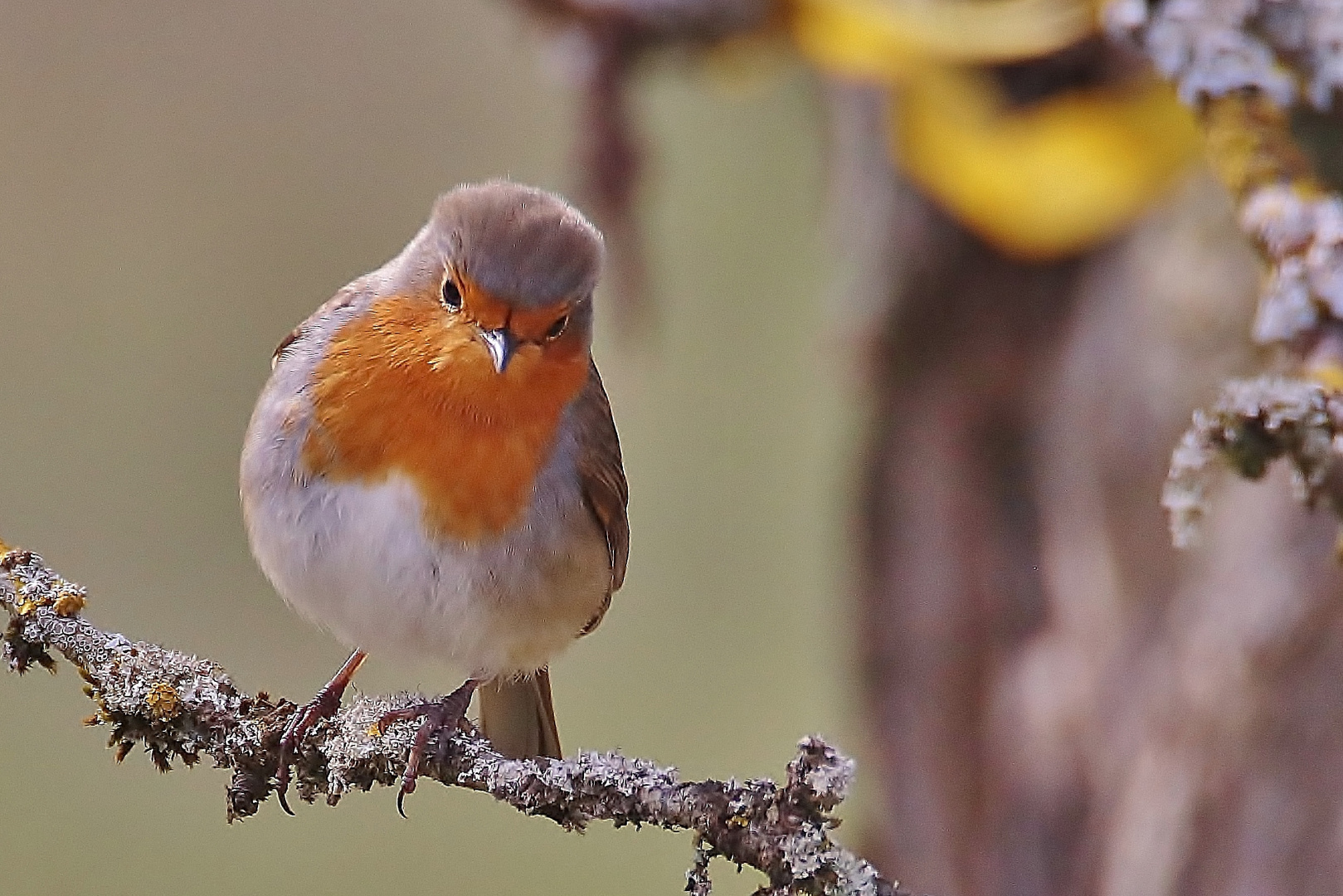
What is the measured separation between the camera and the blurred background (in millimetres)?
3295

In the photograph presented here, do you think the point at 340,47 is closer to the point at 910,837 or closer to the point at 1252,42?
the point at 910,837

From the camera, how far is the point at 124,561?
440cm

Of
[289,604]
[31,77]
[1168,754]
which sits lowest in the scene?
[289,604]

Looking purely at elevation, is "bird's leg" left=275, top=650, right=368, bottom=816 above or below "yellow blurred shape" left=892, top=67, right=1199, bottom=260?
below

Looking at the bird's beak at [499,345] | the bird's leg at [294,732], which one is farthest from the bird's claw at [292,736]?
the bird's beak at [499,345]

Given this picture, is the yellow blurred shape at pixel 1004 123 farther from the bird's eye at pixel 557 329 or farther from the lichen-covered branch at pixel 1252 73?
the bird's eye at pixel 557 329

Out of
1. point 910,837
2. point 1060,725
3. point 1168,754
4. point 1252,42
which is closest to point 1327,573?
point 1168,754

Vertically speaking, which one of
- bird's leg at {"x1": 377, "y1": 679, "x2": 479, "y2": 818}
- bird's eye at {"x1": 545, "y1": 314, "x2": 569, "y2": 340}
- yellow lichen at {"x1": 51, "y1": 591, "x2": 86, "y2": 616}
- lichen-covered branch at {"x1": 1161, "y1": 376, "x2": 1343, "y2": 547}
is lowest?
yellow lichen at {"x1": 51, "y1": 591, "x2": 86, "y2": 616}

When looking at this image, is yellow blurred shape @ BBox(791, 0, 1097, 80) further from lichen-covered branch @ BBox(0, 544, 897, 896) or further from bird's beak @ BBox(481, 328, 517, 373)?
lichen-covered branch @ BBox(0, 544, 897, 896)

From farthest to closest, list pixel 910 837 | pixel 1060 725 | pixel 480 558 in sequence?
pixel 910 837
pixel 1060 725
pixel 480 558

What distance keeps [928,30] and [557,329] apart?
1.54 meters

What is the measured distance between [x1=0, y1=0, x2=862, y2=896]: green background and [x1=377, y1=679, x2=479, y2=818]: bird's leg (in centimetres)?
188

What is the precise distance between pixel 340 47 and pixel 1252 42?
153 inches

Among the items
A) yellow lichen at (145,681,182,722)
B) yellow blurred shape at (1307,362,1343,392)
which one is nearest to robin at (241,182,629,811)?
yellow lichen at (145,681,182,722)
